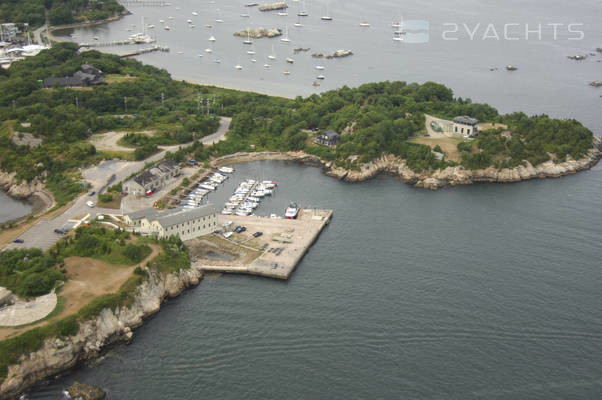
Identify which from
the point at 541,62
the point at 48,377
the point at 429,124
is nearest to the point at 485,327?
the point at 48,377

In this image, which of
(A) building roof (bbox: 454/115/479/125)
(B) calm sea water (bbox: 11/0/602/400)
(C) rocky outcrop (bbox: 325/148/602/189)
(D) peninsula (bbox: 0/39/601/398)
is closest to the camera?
(B) calm sea water (bbox: 11/0/602/400)

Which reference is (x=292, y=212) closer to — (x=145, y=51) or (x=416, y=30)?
(x=145, y=51)

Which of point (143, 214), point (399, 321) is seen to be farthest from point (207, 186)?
point (399, 321)

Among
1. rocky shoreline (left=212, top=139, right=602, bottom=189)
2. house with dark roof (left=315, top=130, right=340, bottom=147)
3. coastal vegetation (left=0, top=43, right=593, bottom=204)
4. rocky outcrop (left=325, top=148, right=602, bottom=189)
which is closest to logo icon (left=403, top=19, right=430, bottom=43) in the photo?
coastal vegetation (left=0, top=43, right=593, bottom=204)

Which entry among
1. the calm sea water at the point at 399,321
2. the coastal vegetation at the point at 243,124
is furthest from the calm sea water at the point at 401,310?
the coastal vegetation at the point at 243,124

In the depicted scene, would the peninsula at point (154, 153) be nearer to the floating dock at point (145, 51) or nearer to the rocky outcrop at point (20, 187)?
the rocky outcrop at point (20, 187)

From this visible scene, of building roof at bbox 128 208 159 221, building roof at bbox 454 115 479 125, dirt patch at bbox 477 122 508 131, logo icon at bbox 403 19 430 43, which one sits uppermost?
logo icon at bbox 403 19 430 43

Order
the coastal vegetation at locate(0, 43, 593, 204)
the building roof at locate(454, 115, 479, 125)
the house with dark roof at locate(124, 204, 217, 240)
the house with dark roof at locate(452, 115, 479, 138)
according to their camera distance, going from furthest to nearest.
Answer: the house with dark roof at locate(452, 115, 479, 138)
the building roof at locate(454, 115, 479, 125)
the coastal vegetation at locate(0, 43, 593, 204)
the house with dark roof at locate(124, 204, 217, 240)

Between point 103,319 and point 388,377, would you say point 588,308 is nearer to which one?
point 388,377

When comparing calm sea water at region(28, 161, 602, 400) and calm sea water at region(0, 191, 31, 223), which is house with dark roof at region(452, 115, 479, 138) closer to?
calm sea water at region(28, 161, 602, 400)
